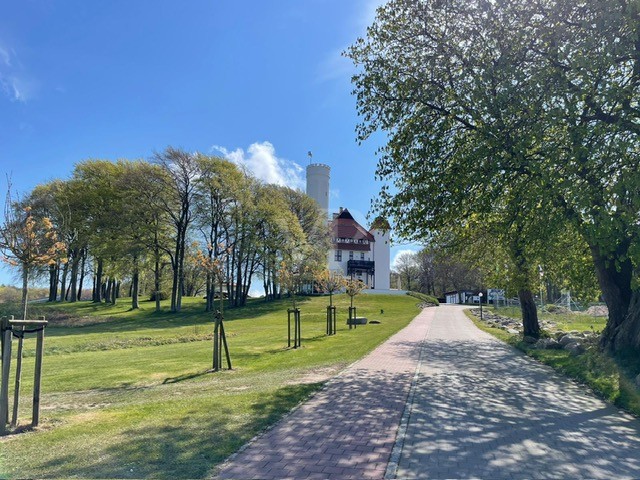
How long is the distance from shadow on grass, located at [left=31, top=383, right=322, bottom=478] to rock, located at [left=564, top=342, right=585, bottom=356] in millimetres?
10667

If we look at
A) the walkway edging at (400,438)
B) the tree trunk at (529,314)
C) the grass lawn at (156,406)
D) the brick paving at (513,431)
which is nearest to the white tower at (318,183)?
the tree trunk at (529,314)

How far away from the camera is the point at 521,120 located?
10078 mm

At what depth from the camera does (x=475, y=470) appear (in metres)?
4.72

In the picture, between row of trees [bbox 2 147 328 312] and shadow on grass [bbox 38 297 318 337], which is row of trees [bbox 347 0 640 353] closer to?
shadow on grass [bbox 38 297 318 337]

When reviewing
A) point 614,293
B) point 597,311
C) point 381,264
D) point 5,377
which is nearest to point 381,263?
point 381,264

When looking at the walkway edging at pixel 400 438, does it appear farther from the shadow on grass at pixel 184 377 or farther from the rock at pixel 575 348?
the rock at pixel 575 348

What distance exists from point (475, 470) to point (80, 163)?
5062 centimetres

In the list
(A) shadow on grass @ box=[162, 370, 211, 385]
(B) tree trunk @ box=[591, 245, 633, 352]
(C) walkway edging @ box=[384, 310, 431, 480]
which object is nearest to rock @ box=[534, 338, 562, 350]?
(B) tree trunk @ box=[591, 245, 633, 352]

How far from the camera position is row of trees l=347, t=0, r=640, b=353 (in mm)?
8805

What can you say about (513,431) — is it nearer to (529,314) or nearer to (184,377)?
(184,377)

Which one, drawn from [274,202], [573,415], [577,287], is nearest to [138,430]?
[573,415]

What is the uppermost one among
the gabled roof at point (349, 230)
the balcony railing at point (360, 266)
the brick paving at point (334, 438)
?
the gabled roof at point (349, 230)

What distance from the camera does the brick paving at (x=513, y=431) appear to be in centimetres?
482

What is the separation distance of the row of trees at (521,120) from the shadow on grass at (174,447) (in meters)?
7.12
